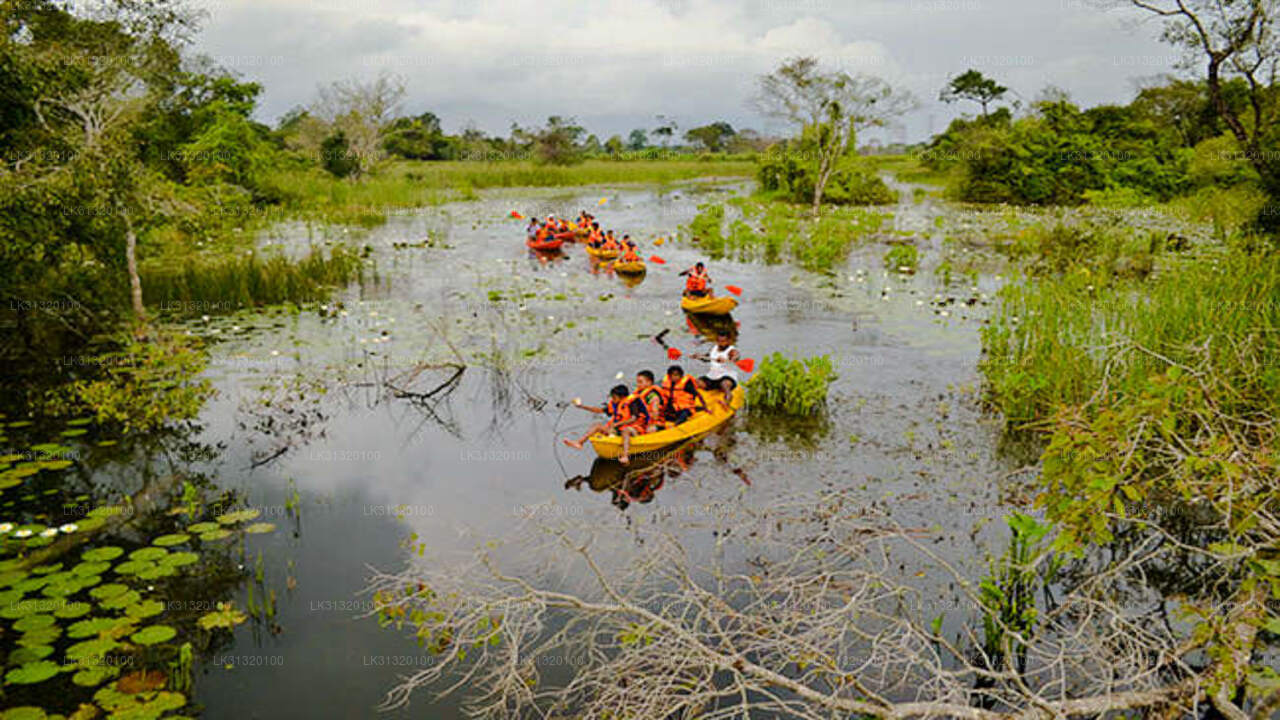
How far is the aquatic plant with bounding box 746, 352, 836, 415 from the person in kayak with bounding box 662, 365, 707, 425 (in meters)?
1.33

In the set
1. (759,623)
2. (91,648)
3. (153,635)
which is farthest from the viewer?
(153,635)

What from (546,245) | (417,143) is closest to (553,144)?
(417,143)

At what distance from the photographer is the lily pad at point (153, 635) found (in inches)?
250

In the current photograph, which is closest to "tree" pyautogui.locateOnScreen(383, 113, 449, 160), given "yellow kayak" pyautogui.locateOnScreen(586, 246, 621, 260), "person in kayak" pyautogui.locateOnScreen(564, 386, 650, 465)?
"yellow kayak" pyautogui.locateOnScreen(586, 246, 621, 260)

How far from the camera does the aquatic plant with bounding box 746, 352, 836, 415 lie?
1112 centimetres

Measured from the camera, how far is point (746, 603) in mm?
7070

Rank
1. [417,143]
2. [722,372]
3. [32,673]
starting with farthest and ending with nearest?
[417,143] → [722,372] → [32,673]

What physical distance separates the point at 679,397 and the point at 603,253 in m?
13.6

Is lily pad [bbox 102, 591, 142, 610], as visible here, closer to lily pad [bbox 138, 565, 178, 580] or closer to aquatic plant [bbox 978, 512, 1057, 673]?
lily pad [bbox 138, 565, 178, 580]

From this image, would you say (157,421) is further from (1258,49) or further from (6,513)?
(1258,49)

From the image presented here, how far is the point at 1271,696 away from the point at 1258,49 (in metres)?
14.4

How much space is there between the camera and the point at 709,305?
1608 cm

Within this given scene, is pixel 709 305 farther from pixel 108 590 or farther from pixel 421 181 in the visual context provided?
pixel 421 181

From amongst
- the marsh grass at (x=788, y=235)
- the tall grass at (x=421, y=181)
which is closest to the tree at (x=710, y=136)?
the tall grass at (x=421, y=181)
